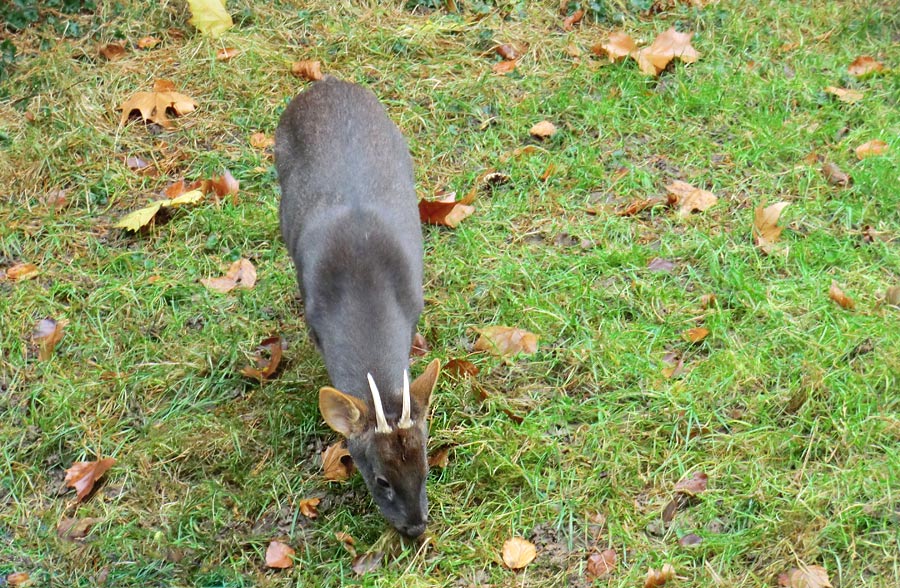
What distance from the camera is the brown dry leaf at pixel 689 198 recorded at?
5141mm

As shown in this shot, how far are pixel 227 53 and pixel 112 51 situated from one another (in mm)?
775

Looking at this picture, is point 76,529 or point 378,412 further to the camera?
point 76,529

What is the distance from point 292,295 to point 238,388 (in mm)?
644

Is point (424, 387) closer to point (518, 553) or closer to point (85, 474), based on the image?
point (518, 553)

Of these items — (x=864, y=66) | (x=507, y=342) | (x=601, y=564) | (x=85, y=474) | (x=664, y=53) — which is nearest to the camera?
(x=601, y=564)

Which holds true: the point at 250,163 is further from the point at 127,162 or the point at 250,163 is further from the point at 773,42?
the point at 773,42

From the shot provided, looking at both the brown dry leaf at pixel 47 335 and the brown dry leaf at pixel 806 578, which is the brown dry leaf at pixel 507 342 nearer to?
the brown dry leaf at pixel 806 578

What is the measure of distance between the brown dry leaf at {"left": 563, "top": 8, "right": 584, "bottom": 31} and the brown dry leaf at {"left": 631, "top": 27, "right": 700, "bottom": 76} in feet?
2.10

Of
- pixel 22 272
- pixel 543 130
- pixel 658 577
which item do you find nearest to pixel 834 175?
pixel 543 130

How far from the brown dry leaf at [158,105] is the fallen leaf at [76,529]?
9.15 feet

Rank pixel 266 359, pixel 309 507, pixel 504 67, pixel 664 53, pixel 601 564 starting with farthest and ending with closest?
pixel 504 67
pixel 664 53
pixel 266 359
pixel 309 507
pixel 601 564

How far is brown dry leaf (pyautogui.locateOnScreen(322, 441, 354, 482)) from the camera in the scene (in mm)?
4090

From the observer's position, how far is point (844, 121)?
18.2ft

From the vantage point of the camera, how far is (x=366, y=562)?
3.78m
